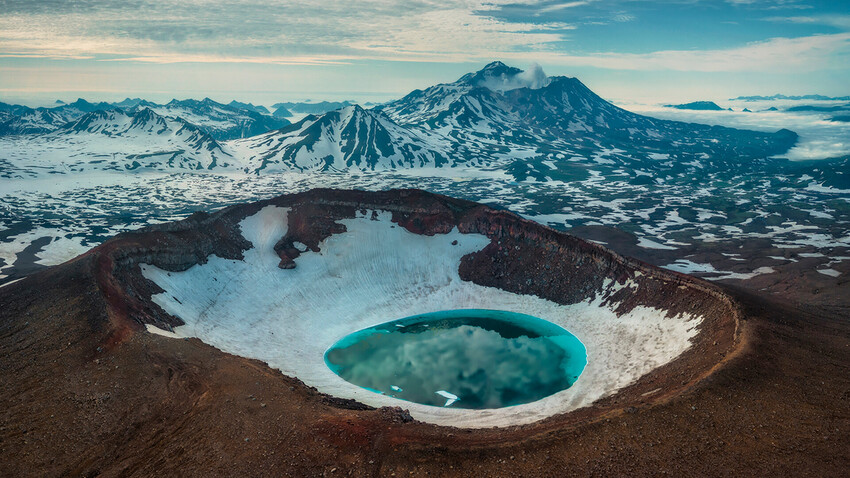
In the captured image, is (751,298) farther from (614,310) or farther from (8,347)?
(8,347)

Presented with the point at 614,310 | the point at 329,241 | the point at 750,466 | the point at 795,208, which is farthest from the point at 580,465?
the point at 795,208

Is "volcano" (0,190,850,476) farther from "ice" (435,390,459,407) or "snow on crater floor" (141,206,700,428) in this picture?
"ice" (435,390,459,407)

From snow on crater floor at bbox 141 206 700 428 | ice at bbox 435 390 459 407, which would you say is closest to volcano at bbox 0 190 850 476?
snow on crater floor at bbox 141 206 700 428

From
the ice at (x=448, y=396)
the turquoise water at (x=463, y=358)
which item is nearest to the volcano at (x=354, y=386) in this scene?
the ice at (x=448, y=396)

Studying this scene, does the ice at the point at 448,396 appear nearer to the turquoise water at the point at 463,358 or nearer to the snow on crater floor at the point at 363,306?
the turquoise water at the point at 463,358

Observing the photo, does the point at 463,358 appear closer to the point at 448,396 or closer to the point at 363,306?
the point at 448,396
